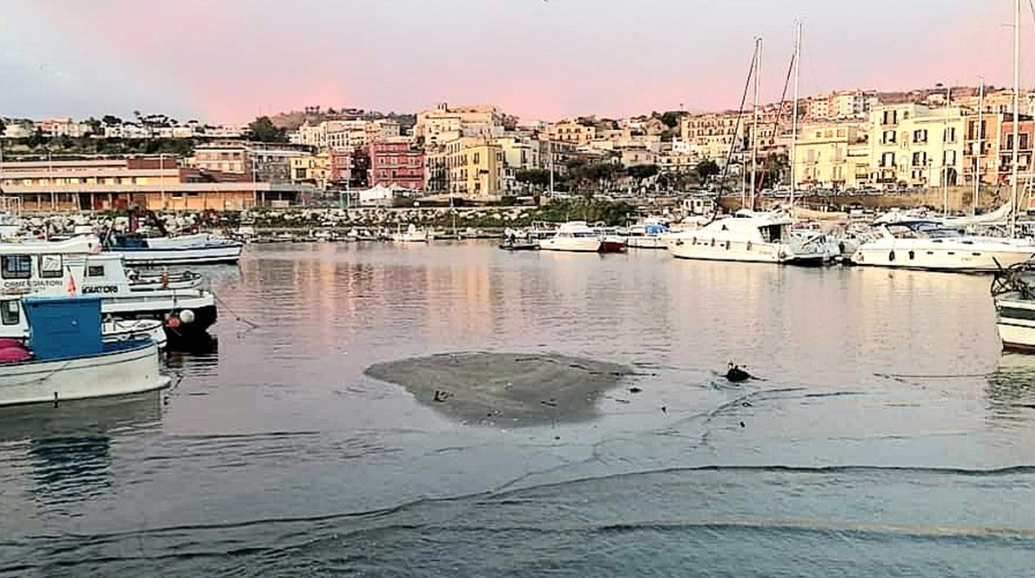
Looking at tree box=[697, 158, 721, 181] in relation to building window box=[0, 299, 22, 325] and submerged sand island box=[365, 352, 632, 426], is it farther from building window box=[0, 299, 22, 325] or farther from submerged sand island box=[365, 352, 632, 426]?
building window box=[0, 299, 22, 325]

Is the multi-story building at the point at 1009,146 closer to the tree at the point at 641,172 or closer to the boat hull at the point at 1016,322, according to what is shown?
the tree at the point at 641,172

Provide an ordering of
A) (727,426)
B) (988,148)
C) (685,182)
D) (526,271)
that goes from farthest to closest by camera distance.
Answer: (685,182)
(988,148)
(526,271)
(727,426)

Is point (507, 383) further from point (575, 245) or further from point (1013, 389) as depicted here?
point (575, 245)

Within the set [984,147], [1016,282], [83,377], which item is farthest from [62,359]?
[984,147]

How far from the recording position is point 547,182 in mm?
148250

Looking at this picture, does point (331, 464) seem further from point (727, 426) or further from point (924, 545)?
point (924, 545)

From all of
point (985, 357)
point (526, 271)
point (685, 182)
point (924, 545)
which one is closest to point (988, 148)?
point (685, 182)

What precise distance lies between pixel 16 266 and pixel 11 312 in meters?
1.90

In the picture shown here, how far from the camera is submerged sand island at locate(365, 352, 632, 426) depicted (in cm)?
1888

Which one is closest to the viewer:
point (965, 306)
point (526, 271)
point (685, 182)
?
point (965, 306)

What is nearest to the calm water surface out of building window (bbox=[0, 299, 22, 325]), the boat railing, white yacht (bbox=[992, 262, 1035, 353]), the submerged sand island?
the submerged sand island

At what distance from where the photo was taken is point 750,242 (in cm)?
6353

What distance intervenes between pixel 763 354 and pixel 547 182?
122 m

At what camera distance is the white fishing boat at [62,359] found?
1869 cm
